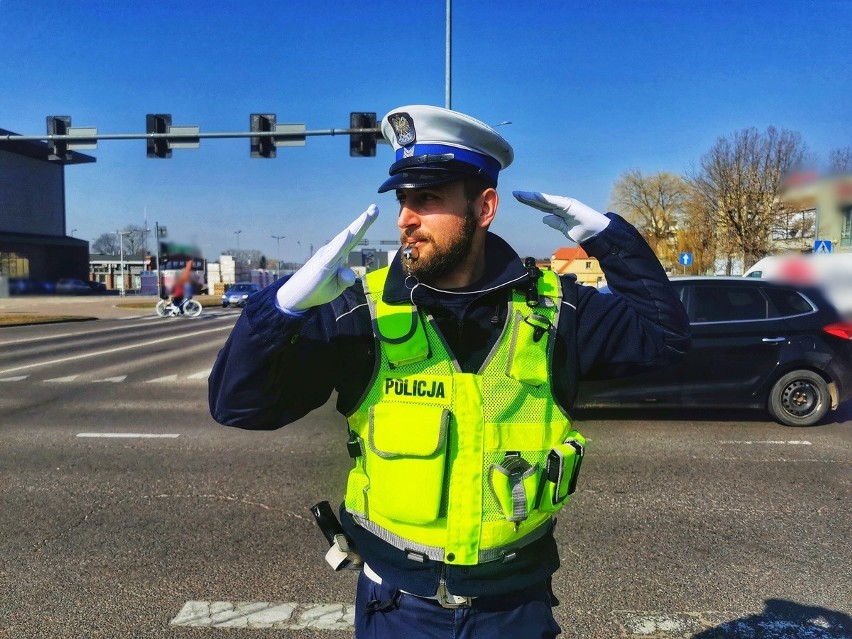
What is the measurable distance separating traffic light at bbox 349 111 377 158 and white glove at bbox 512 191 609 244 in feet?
49.3

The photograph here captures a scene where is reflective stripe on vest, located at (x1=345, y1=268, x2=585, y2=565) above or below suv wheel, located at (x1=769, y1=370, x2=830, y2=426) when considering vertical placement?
above

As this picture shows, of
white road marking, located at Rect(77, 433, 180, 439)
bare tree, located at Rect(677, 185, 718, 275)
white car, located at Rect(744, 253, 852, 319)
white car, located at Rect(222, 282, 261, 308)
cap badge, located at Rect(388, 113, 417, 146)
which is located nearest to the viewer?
cap badge, located at Rect(388, 113, 417, 146)

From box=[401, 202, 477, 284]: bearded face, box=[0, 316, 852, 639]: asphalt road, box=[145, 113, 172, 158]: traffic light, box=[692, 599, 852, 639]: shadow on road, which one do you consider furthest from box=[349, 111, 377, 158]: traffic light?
box=[401, 202, 477, 284]: bearded face

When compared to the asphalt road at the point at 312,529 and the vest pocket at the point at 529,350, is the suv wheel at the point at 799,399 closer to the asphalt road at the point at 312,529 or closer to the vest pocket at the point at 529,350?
the asphalt road at the point at 312,529

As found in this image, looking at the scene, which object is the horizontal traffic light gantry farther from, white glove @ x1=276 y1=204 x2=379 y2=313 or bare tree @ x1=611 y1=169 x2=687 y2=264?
bare tree @ x1=611 y1=169 x2=687 y2=264

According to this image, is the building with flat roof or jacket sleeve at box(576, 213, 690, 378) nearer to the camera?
jacket sleeve at box(576, 213, 690, 378)

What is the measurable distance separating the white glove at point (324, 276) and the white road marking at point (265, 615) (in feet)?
6.75

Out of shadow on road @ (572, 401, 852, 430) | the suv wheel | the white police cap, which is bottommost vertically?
shadow on road @ (572, 401, 852, 430)

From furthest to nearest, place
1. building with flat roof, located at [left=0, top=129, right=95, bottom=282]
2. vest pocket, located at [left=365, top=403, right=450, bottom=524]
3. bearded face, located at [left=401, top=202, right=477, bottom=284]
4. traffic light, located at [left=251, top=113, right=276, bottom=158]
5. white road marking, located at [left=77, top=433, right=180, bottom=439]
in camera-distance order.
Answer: building with flat roof, located at [left=0, top=129, right=95, bottom=282]
traffic light, located at [left=251, top=113, right=276, bottom=158]
white road marking, located at [left=77, top=433, right=180, bottom=439]
bearded face, located at [left=401, top=202, right=477, bottom=284]
vest pocket, located at [left=365, top=403, right=450, bottom=524]

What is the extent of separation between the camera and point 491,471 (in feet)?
5.48

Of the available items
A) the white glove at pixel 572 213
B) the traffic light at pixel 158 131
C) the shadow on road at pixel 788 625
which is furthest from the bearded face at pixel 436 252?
the traffic light at pixel 158 131

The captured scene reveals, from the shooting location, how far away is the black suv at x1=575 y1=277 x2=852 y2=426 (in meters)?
7.23

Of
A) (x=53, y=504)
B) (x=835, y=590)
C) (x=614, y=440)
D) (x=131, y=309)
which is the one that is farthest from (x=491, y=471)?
(x=131, y=309)

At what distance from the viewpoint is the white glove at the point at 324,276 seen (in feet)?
5.37
